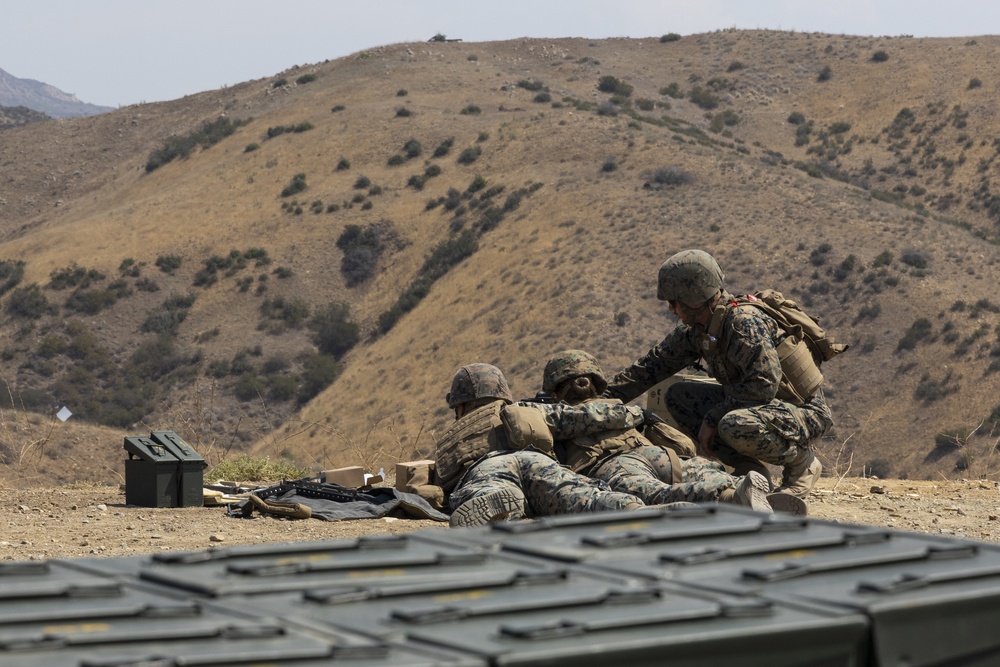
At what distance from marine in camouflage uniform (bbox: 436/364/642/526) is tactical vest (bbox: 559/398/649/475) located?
0.27ft

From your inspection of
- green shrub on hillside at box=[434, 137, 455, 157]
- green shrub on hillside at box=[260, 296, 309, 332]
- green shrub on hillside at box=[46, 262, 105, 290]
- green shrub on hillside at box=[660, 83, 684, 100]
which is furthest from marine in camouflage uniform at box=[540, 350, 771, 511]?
green shrub on hillside at box=[660, 83, 684, 100]

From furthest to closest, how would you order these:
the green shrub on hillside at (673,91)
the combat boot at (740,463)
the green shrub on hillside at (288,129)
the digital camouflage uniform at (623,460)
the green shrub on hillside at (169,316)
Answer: the green shrub on hillside at (673,91)
the green shrub on hillside at (288,129)
the green shrub on hillside at (169,316)
the combat boot at (740,463)
the digital camouflage uniform at (623,460)

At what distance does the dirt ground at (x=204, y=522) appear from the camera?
7832 mm

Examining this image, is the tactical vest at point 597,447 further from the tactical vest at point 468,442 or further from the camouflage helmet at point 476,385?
the camouflage helmet at point 476,385

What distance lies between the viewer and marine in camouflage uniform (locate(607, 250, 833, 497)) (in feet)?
27.6

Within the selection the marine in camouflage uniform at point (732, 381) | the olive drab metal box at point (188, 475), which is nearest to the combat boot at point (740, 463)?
the marine in camouflage uniform at point (732, 381)

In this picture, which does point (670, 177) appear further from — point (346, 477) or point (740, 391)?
point (740, 391)

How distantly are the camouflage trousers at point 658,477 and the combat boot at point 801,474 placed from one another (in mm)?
1122

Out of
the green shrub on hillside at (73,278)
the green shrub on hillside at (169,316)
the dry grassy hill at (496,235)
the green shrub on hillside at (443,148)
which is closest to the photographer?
the dry grassy hill at (496,235)

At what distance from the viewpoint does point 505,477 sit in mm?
7395

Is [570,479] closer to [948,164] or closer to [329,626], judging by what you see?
[329,626]

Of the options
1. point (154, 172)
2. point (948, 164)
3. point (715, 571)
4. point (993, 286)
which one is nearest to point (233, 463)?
point (715, 571)

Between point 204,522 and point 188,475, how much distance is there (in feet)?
2.76

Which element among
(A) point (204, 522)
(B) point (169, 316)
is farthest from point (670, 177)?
(A) point (204, 522)
